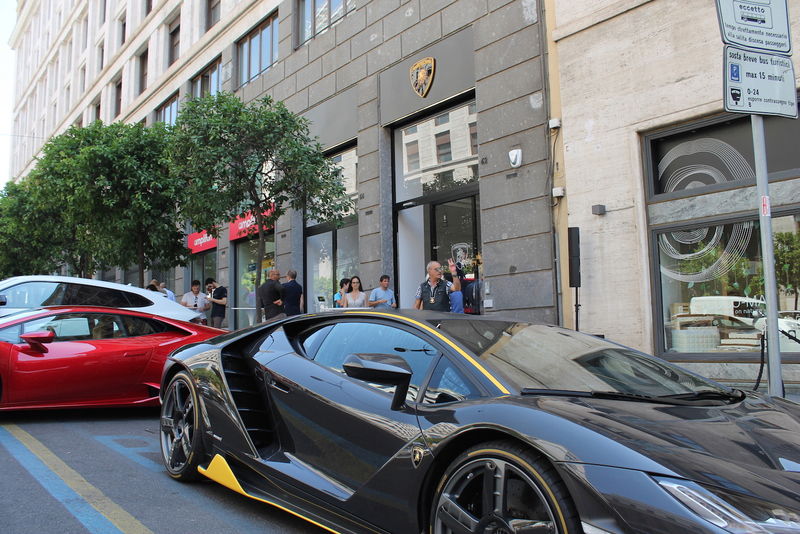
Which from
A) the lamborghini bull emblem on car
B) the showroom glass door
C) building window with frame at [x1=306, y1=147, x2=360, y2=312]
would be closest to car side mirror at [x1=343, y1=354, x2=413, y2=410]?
the showroom glass door

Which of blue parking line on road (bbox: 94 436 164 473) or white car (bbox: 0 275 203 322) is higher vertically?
white car (bbox: 0 275 203 322)

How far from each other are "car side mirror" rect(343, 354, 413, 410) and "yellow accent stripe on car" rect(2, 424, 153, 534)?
1560 mm

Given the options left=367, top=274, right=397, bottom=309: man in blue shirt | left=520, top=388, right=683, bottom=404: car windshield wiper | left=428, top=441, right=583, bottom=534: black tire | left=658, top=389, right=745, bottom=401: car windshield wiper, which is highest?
left=367, top=274, right=397, bottom=309: man in blue shirt

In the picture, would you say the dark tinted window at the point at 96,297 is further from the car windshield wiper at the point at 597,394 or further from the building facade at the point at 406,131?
the car windshield wiper at the point at 597,394

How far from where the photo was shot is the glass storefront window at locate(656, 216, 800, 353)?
307 inches

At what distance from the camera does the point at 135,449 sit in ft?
17.3

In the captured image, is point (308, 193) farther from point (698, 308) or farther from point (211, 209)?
point (698, 308)

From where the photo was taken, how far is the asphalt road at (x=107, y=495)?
3.37 metres

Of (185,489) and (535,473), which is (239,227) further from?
(535,473)

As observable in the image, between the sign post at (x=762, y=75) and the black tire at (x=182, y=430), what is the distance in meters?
3.58

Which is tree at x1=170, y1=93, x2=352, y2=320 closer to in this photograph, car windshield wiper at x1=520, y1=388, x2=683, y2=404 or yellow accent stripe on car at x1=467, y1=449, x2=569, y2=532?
car windshield wiper at x1=520, y1=388, x2=683, y2=404

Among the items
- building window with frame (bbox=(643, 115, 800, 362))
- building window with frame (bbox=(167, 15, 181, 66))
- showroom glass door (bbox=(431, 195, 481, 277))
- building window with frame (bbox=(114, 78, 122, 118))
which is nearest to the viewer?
building window with frame (bbox=(643, 115, 800, 362))

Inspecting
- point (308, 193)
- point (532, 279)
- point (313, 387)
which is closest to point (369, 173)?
point (308, 193)

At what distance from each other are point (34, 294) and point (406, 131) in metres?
7.62
